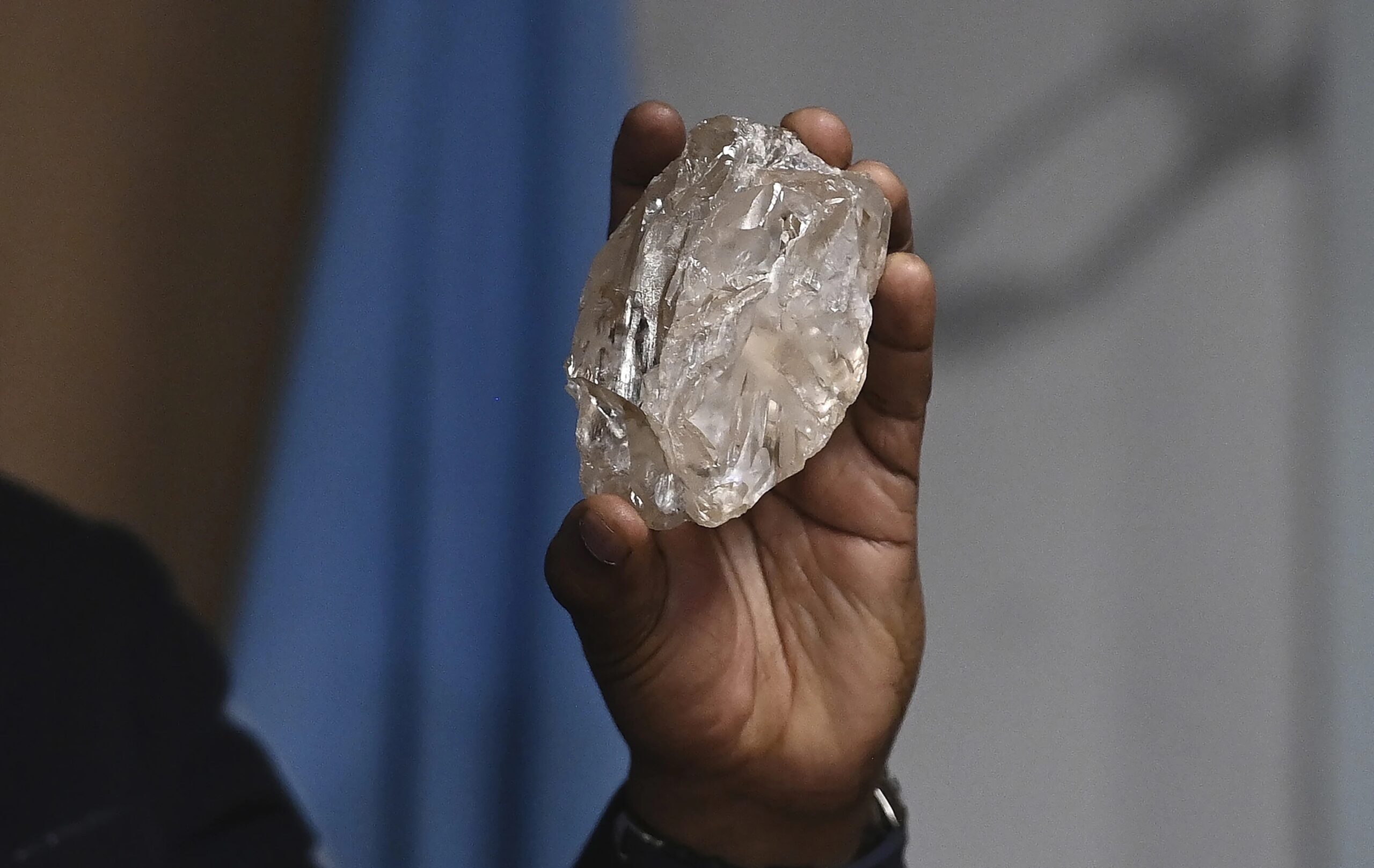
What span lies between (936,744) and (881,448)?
485 mm

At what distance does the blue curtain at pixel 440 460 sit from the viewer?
95cm

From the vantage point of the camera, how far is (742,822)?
0.80 metres

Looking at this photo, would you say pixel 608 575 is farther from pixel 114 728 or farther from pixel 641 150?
pixel 114 728

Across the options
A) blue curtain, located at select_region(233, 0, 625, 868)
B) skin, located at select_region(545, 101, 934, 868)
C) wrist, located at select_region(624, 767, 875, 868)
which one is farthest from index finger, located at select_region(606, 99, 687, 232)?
wrist, located at select_region(624, 767, 875, 868)

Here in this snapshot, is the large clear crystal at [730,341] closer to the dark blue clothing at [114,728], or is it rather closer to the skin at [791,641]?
the skin at [791,641]

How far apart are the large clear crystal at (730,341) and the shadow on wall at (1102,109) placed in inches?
17.2

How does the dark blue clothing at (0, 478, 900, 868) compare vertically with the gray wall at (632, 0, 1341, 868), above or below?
below

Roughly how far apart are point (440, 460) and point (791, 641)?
37cm

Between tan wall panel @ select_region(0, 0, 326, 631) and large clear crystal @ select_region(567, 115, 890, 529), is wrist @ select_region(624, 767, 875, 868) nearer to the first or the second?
large clear crystal @ select_region(567, 115, 890, 529)

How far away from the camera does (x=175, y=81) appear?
34.9 inches

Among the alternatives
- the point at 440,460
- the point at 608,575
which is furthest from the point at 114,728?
the point at 608,575

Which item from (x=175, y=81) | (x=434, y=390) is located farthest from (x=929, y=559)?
(x=175, y=81)

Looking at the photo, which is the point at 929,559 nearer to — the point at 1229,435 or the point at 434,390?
the point at 1229,435

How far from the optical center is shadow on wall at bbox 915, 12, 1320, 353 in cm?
109
